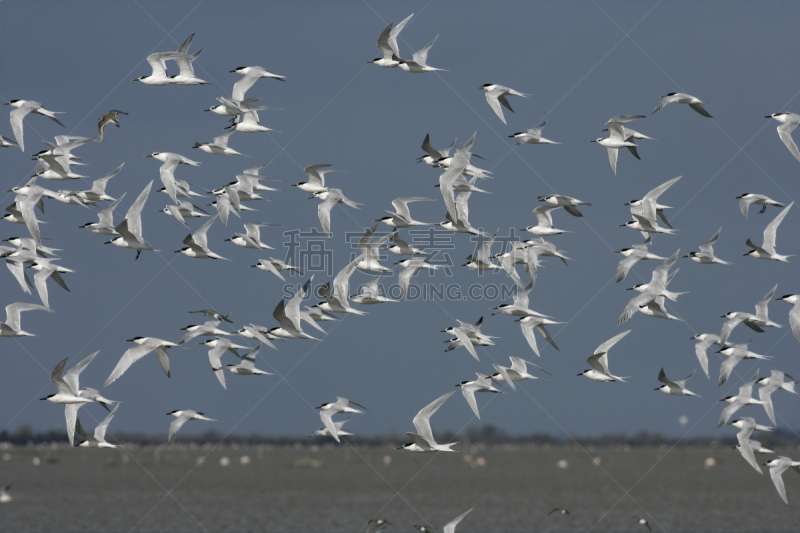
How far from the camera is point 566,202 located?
89.9ft

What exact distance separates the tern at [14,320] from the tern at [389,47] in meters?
11.4

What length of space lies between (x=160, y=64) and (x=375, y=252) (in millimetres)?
7946

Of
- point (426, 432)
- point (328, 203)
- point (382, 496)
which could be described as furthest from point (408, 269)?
point (382, 496)

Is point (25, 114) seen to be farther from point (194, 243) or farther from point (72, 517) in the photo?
point (72, 517)

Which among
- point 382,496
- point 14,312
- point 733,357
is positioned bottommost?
point 382,496

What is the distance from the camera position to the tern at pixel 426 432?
22.4 m

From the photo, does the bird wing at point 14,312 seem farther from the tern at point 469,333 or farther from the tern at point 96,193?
the tern at point 469,333

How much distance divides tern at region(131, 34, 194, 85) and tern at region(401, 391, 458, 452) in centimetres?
1166

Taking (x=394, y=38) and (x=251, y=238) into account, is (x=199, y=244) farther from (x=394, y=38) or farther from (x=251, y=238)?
(x=394, y=38)

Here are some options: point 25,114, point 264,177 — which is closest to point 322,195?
point 264,177

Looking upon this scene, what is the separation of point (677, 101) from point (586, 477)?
4803 cm

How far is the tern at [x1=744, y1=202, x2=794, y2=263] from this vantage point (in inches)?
996

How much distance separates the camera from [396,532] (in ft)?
137

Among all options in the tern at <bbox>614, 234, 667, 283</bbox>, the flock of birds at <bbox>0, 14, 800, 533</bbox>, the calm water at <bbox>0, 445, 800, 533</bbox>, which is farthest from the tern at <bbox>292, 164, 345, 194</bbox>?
the calm water at <bbox>0, 445, 800, 533</bbox>
